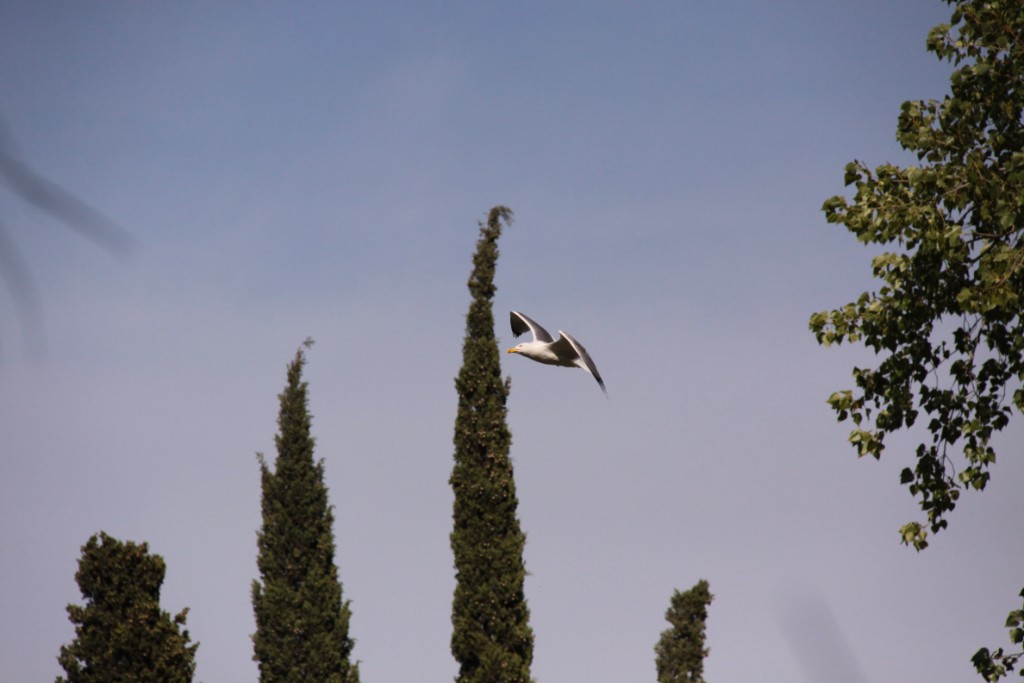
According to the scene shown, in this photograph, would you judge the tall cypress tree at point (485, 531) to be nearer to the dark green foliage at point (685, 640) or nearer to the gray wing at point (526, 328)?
the dark green foliage at point (685, 640)

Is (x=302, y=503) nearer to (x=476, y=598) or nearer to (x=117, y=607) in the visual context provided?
(x=476, y=598)

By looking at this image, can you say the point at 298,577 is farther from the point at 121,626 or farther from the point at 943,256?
the point at 943,256

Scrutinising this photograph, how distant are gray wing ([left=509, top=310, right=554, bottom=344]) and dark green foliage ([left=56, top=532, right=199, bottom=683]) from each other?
755 centimetres

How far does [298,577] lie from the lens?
34.9 meters

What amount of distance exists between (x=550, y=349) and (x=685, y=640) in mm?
14262

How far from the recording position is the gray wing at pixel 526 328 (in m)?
24.5

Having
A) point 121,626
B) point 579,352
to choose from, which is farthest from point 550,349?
point 121,626

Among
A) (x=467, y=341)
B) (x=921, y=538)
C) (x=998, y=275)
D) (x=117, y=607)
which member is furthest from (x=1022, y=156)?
(x=467, y=341)

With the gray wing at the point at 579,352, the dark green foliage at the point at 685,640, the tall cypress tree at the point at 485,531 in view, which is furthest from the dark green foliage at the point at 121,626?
the dark green foliage at the point at 685,640

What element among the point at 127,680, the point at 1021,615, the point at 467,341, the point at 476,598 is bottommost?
the point at 1021,615

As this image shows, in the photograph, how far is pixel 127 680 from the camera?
25906mm

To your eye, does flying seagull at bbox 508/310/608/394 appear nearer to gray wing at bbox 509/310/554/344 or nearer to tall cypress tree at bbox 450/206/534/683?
gray wing at bbox 509/310/554/344

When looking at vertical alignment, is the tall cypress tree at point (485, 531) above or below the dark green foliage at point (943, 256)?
above

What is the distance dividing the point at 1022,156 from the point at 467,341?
19.9 metres
